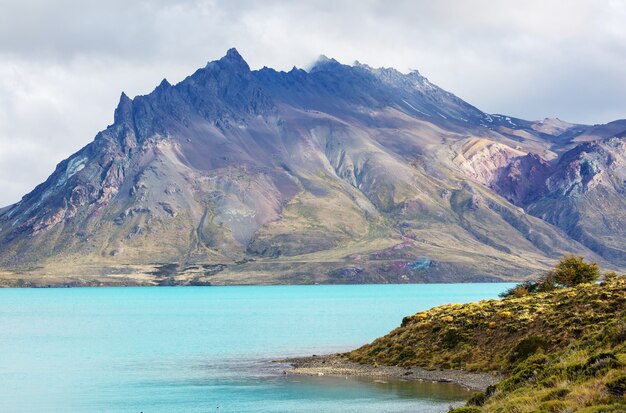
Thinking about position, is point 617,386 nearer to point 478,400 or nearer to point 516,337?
point 478,400

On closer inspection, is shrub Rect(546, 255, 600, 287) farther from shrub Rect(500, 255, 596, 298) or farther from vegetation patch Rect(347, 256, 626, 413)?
vegetation patch Rect(347, 256, 626, 413)

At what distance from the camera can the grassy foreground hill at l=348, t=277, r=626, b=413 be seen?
4228 cm

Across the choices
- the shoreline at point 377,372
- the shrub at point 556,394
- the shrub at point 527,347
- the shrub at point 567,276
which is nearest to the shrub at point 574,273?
the shrub at point 567,276

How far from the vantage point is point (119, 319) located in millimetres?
196250

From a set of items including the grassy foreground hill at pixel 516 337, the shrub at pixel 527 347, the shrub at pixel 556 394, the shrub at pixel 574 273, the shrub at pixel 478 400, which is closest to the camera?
the shrub at pixel 556 394

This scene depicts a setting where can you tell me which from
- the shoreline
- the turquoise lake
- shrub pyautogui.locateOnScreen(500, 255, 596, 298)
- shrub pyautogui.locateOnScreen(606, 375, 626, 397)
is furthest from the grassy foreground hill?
shrub pyautogui.locateOnScreen(500, 255, 596, 298)

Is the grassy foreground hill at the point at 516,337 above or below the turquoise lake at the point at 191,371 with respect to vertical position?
above

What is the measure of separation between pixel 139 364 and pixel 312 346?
25.4 metres

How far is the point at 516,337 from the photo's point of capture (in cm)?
7825

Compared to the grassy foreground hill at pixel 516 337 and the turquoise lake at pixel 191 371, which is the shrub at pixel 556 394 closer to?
the grassy foreground hill at pixel 516 337

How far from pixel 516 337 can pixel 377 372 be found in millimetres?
14710

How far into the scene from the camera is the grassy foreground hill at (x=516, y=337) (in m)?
42.3

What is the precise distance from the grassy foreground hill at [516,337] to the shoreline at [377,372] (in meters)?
1.43

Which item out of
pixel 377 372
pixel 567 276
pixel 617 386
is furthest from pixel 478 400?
pixel 567 276
